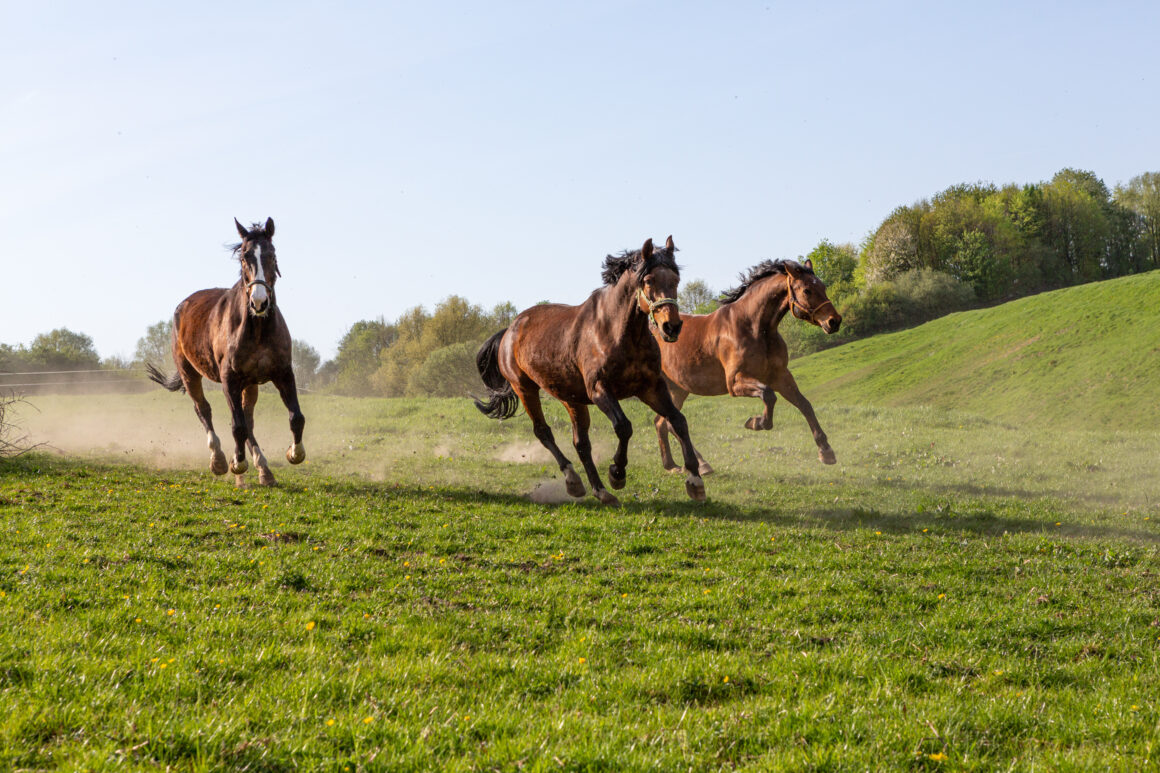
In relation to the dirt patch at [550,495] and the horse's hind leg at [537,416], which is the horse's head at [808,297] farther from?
the dirt patch at [550,495]

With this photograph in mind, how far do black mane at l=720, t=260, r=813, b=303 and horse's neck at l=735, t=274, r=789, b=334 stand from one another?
0.41 ft

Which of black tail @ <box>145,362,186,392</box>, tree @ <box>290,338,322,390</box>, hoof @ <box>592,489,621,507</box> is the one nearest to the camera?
hoof @ <box>592,489,621,507</box>

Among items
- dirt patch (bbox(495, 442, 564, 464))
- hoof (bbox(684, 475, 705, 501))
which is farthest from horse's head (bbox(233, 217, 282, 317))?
dirt patch (bbox(495, 442, 564, 464))

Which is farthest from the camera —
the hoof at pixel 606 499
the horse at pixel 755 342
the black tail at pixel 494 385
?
the black tail at pixel 494 385

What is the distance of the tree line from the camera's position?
6956 cm

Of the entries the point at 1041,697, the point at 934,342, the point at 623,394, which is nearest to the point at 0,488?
the point at 623,394

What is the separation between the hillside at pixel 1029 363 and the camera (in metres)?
34.5

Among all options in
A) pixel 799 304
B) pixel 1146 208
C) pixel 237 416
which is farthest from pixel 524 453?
pixel 1146 208

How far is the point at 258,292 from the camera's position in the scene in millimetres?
11570

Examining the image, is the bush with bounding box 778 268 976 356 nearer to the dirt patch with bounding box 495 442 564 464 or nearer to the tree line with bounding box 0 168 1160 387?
the tree line with bounding box 0 168 1160 387

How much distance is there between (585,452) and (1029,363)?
39.1 metres

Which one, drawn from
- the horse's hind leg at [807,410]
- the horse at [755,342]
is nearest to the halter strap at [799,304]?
the horse at [755,342]

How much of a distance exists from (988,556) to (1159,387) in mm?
31963

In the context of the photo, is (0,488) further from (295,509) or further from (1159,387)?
(1159,387)
